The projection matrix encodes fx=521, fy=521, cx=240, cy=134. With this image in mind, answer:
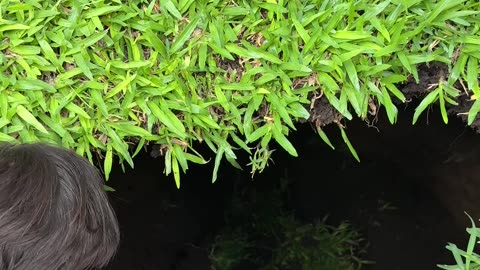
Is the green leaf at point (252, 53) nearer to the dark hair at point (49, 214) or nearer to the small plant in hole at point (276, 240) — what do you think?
the dark hair at point (49, 214)

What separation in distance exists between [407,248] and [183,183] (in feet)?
3.30

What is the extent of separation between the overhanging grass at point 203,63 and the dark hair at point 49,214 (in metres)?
0.19

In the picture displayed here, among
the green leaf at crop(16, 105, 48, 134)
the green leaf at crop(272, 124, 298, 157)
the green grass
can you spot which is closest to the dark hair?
the green leaf at crop(16, 105, 48, 134)

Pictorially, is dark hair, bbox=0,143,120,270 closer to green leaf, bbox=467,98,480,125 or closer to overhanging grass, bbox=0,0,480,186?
overhanging grass, bbox=0,0,480,186

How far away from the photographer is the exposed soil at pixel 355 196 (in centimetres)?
208

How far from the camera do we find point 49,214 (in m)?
1.06

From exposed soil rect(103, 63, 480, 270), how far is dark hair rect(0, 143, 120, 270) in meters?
0.84

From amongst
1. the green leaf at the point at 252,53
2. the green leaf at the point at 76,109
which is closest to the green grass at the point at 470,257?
the green leaf at the point at 252,53

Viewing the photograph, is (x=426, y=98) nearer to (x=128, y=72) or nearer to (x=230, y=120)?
(x=230, y=120)

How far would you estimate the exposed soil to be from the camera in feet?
6.82

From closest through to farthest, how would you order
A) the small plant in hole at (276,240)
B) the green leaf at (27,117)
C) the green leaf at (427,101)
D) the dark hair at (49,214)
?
the dark hair at (49,214) < the green leaf at (27,117) < the green leaf at (427,101) < the small plant in hole at (276,240)

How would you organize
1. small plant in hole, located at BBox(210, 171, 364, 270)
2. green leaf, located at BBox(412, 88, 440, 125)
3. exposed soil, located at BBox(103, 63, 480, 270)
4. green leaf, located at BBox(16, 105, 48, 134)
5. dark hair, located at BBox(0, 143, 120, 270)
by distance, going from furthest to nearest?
small plant in hole, located at BBox(210, 171, 364, 270)
exposed soil, located at BBox(103, 63, 480, 270)
green leaf, located at BBox(412, 88, 440, 125)
green leaf, located at BBox(16, 105, 48, 134)
dark hair, located at BBox(0, 143, 120, 270)

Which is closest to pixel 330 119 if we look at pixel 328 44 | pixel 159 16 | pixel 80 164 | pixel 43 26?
pixel 328 44

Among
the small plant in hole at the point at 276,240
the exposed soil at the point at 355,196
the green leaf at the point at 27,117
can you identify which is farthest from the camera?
the small plant in hole at the point at 276,240
